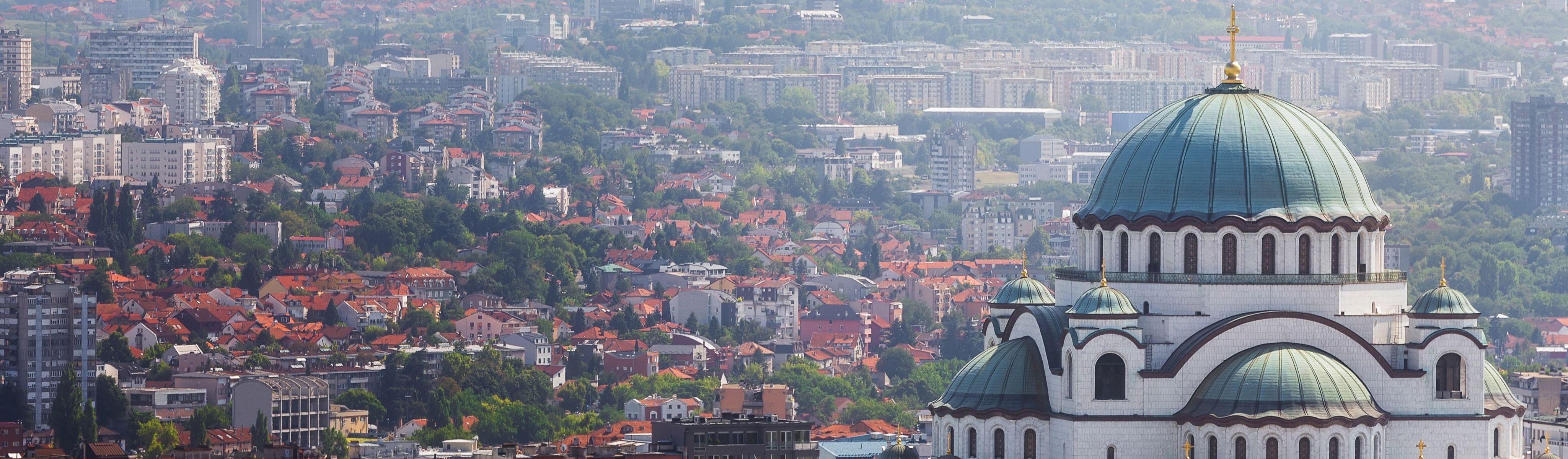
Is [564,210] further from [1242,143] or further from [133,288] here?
[1242,143]

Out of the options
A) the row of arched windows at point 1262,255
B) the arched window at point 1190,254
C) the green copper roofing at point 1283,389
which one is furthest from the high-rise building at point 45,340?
the green copper roofing at point 1283,389

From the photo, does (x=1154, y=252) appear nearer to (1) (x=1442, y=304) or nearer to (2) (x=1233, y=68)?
(2) (x=1233, y=68)

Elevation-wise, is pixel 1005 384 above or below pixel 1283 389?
below

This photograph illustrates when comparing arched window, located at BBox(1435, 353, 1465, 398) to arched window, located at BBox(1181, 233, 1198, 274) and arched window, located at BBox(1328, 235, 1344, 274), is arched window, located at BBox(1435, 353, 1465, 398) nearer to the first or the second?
arched window, located at BBox(1328, 235, 1344, 274)

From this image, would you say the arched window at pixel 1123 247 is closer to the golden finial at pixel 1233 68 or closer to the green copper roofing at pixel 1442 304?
the golden finial at pixel 1233 68

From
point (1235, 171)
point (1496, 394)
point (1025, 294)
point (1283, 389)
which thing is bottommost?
point (1496, 394)

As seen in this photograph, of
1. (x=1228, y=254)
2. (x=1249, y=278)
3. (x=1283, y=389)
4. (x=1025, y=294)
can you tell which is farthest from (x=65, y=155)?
(x=1283, y=389)

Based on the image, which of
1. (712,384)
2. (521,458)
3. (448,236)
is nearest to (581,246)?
(448,236)
